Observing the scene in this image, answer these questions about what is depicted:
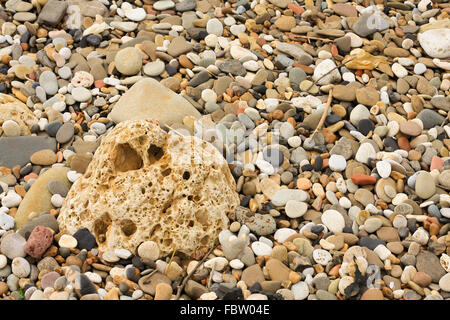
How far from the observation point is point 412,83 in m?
4.26

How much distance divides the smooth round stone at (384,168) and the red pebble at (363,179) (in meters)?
0.06

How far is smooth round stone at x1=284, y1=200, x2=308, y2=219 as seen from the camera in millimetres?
3350

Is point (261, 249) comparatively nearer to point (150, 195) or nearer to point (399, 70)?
point (150, 195)

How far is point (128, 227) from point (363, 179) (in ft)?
4.61

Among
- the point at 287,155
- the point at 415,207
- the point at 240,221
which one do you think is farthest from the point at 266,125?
the point at 415,207

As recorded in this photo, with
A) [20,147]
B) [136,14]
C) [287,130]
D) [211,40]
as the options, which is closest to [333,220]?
[287,130]

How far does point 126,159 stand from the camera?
3.22 meters

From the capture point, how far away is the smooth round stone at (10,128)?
379 centimetres

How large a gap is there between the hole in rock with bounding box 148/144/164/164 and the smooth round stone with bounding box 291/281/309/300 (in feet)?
3.27

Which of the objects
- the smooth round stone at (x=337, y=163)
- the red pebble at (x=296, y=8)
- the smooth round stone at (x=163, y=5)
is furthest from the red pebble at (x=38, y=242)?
the red pebble at (x=296, y=8)

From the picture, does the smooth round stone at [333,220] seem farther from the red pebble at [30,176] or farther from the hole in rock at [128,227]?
the red pebble at [30,176]

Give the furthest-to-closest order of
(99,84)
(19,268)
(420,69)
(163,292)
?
(420,69)
(99,84)
(19,268)
(163,292)

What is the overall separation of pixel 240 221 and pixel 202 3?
2.37 m
